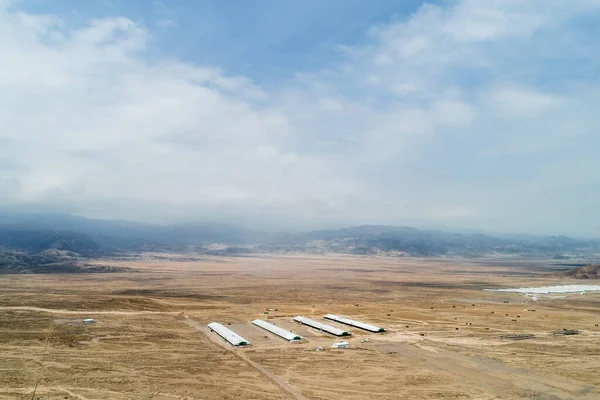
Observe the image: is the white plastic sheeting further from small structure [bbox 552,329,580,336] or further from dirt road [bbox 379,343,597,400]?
dirt road [bbox 379,343,597,400]

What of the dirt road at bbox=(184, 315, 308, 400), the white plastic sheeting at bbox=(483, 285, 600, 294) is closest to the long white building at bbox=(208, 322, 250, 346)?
the dirt road at bbox=(184, 315, 308, 400)

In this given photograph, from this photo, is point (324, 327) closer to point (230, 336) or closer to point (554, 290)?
point (230, 336)

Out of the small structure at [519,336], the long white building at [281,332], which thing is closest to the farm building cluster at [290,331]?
the long white building at [281,332]

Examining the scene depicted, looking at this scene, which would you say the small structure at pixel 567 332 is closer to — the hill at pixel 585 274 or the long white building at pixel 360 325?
the long white building at pixel 360 325

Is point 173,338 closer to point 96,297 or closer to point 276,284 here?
point 96,297

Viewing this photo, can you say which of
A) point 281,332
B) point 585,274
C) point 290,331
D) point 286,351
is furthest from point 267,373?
point 585,274

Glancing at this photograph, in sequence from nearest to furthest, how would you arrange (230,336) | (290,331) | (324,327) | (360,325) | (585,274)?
(230,336)
(290,331)
(324,327)
(360,325)
(585,274)

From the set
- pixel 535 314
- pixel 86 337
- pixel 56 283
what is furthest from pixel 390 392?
pixel 56 283

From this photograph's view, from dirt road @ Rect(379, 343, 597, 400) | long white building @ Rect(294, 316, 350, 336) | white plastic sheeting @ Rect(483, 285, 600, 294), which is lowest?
white plastic sheeting @ Rect(483, 285, 600, 294)
